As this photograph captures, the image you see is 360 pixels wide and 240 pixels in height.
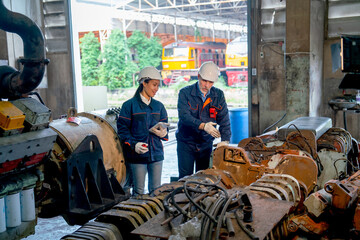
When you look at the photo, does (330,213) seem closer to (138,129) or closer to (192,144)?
(192,144)

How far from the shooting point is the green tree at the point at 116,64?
1534 centimetres

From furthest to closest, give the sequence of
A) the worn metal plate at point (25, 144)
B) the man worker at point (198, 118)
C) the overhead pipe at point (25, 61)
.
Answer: the man worker at point (198, 118) → the overhead pipe at point (25, 61) → the worn metal plate at point (25, 144)

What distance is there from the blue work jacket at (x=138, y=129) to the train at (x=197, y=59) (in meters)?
11.5

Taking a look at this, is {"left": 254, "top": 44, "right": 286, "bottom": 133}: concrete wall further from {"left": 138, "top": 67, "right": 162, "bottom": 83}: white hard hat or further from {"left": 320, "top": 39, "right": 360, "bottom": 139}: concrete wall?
{"left": 138, "top": 67, "right": 162, "bottom": 83}: white hard hat

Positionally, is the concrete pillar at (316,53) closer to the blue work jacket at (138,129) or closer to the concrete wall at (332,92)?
the concrete wall at (332,92)

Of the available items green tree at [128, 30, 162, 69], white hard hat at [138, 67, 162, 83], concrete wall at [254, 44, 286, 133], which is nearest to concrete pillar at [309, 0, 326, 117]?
concrete wall at [254, 44, 286, 133]

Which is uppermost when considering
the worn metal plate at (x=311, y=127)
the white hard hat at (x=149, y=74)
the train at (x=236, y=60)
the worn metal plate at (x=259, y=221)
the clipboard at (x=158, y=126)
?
the train at (x=236, y=60)

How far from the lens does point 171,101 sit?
45.5 ft

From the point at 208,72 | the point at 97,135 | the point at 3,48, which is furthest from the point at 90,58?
the point at 208,72

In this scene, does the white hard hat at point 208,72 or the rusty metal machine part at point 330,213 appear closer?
the rusty metal machine part at point 330,213

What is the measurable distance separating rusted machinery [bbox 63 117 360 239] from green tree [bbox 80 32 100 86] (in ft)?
43.3

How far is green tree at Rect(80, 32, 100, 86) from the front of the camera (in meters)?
15.9

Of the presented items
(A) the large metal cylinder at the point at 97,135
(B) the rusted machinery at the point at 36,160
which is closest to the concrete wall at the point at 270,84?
(A) the large metal cylinder at the point at 97,135

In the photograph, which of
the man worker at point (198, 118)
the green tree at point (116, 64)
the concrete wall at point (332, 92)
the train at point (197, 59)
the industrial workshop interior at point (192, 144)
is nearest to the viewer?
the industrial workshop interior at point (192, 144)
